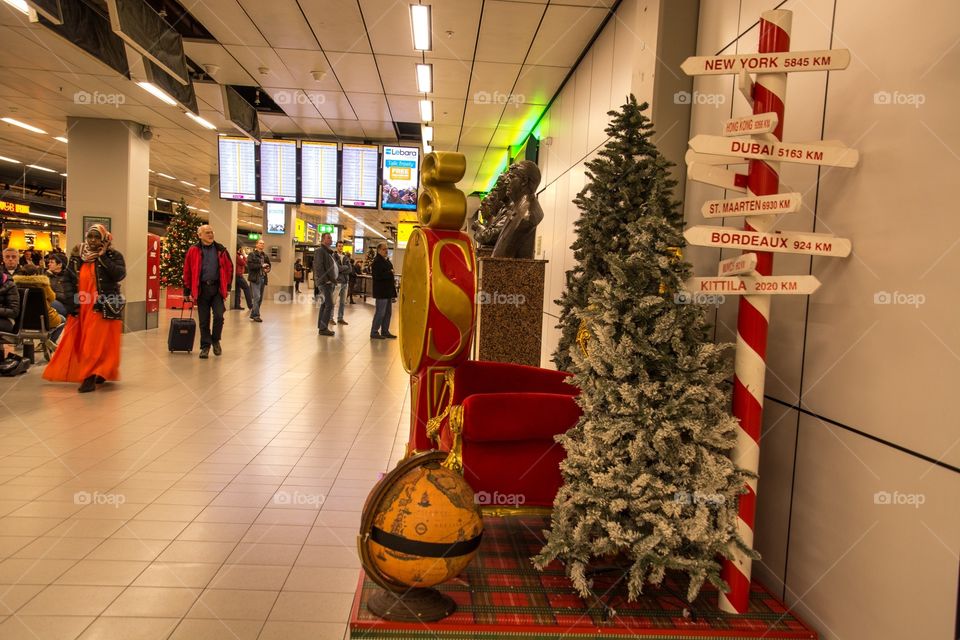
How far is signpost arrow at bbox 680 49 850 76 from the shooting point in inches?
75.9

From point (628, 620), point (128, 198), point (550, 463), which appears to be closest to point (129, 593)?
point (550, 463)

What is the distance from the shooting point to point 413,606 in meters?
2.07

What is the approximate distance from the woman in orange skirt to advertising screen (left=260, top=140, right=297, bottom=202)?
3.81 meters

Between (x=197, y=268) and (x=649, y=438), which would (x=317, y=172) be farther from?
(x=649, y=438)

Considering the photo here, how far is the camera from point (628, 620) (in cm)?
212

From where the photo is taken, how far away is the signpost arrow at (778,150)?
1985mm

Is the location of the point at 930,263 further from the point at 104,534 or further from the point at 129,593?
the point at 104,534

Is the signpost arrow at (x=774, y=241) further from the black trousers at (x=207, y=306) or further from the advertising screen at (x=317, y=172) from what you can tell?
the advertising screen at (x=317, y=172)

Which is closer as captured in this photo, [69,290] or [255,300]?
[69,290]
